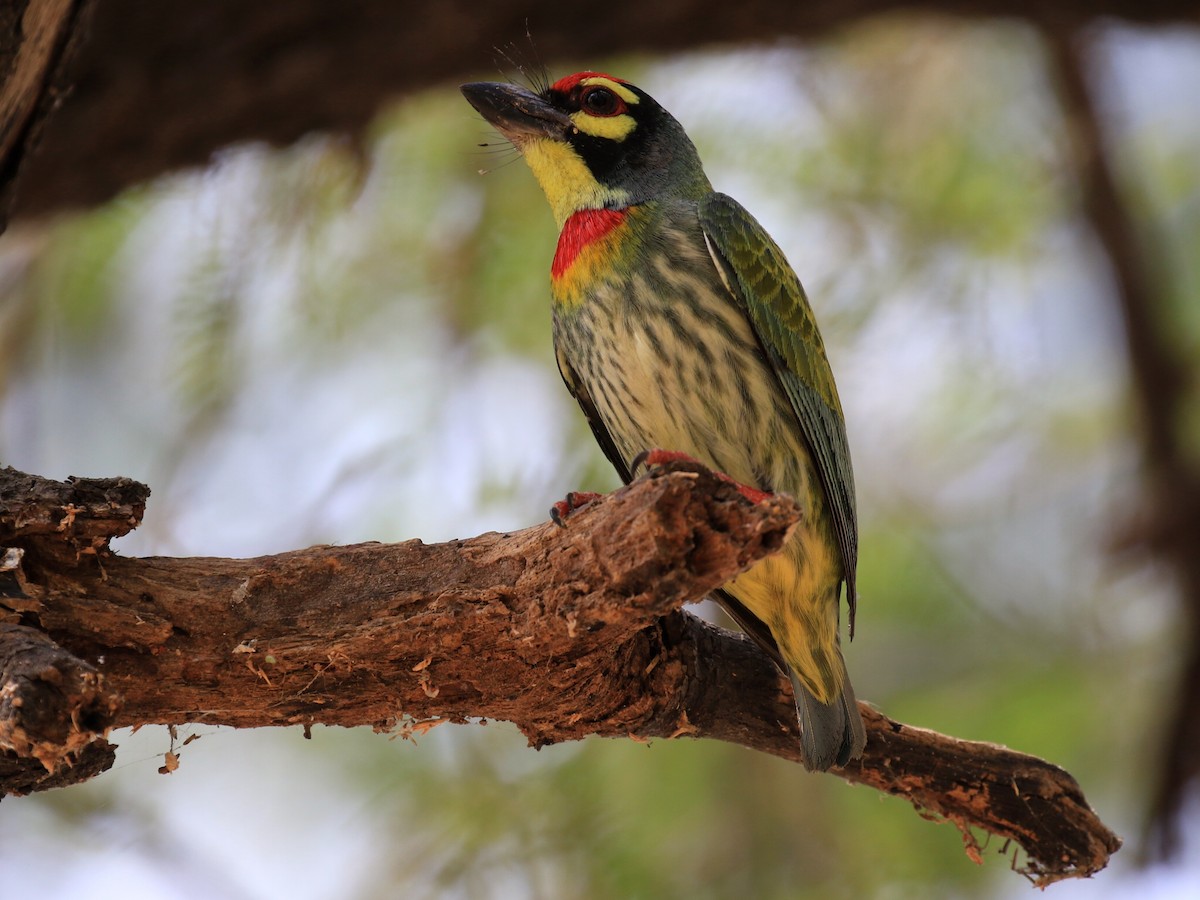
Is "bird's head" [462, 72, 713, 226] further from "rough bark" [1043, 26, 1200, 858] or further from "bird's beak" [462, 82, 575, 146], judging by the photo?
"rough bark" [1043, 26, 1200, 858]

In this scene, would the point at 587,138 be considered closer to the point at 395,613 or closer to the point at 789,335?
the point at 789,335

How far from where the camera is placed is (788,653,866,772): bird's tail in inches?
123

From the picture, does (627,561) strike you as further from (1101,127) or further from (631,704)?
(1101,127)

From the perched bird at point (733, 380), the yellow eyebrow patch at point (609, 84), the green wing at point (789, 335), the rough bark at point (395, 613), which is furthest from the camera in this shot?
the yellow eyebrow patch at point (609, 84)

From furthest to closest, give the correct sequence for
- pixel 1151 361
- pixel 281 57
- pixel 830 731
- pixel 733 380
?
pixel 1151 361, pixel 281 57, pixel 733 380, pixel 830 731

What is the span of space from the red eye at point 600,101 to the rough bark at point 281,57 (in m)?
0.39

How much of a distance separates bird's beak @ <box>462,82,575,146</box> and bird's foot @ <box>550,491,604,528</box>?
1503 millimetres

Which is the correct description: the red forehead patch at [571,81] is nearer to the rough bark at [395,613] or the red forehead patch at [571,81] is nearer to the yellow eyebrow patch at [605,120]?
the yellow eyebrow patch at [605,120]

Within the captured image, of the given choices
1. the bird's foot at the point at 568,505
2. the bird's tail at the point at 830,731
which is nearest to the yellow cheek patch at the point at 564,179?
the bird's foot at the point at 568,505

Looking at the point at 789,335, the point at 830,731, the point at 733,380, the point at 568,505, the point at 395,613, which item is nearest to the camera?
the point at 395,613

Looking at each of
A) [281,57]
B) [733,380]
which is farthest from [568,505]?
[281,57]

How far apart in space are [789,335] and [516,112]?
3.62 ft

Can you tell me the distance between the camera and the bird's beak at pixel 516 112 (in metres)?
3.74

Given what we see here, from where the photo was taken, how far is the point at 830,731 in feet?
10.3
